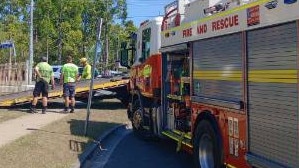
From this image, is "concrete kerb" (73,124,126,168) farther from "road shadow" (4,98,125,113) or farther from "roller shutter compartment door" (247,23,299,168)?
"road shadow" (4,98,125,113)

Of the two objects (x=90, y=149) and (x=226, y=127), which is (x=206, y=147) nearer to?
(x=226, y=127)

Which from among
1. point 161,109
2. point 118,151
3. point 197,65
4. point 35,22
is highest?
point 35,22

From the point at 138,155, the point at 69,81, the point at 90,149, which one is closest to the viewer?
the point at 90,149

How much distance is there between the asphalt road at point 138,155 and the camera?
Answer: 35.9 ft

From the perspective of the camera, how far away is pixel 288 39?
21.1ft

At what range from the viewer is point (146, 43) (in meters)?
13.4

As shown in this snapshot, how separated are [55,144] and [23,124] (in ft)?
12.0

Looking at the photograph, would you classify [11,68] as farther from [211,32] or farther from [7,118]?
[211,32]

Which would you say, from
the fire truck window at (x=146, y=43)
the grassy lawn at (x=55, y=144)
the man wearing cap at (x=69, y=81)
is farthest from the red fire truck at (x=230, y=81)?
the man wearing cap at (x=69, y=81)

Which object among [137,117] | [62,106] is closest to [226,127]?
[137,117]

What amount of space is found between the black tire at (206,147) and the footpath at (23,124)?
432 centimetres

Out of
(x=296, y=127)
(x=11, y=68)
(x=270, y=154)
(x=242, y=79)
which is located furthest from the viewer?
(x=11, y=68)

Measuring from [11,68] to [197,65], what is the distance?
2228 centimetres

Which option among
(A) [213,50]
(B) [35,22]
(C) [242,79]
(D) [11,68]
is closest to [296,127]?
(C) [242,79]
